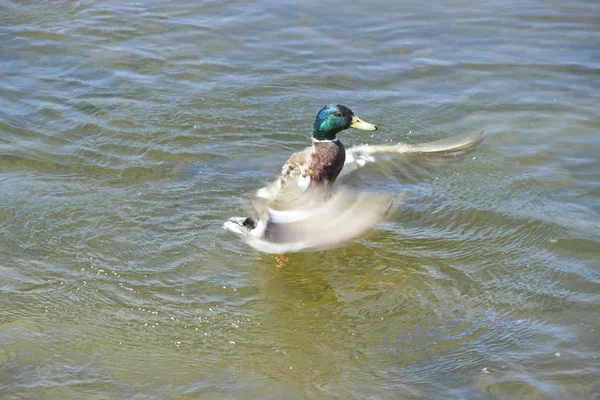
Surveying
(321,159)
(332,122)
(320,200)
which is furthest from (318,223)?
(332,122)

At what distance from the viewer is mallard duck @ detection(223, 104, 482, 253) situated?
5801mm

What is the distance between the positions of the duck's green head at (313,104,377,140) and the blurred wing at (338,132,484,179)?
1.31 ft

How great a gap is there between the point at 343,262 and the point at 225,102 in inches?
113

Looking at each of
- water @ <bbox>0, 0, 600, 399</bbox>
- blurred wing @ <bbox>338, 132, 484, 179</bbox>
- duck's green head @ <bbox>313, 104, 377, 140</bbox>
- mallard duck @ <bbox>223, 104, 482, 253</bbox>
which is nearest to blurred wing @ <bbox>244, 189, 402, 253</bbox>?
mallard duck @ <bbox>223, 104, 482, 253</bbox>

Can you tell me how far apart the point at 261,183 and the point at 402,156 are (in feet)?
4.14

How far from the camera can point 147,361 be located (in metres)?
4.70

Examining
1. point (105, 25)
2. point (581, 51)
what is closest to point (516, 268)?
point (581, 51)

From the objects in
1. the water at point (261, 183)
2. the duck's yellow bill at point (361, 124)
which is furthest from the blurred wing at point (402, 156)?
the duck's yellow bill at point (361, 124)

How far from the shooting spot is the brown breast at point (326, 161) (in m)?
6.30

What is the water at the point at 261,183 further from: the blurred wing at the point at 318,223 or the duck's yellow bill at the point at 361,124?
the duck's yellow bill at the point at 361,124

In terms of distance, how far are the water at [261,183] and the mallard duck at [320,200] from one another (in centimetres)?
19

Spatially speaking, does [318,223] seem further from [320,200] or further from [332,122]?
[332,122]

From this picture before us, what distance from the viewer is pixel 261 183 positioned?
678 centimetres

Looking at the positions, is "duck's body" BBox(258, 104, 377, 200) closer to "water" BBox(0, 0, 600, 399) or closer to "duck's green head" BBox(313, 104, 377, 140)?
"duck's green head" BBox(313, 104, 377, 140)
